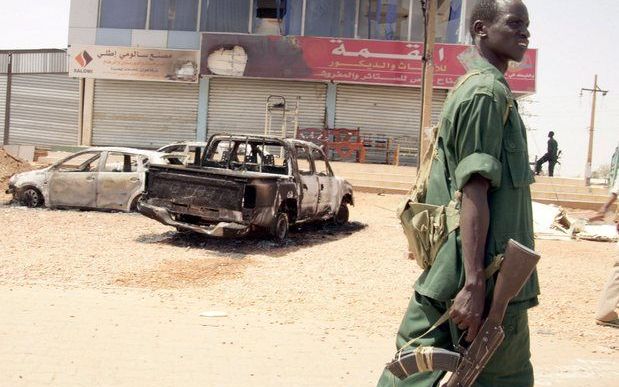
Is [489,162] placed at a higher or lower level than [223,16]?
lower

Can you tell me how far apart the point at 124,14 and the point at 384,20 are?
1004cm

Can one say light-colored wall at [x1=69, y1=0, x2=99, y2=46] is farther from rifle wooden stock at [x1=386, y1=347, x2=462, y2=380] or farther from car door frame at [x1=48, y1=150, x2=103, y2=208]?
rifle wooden stock at [x1=386, y1=347, x2=462, y2=380]

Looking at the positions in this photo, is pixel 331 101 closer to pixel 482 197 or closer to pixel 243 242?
pixel 243 242

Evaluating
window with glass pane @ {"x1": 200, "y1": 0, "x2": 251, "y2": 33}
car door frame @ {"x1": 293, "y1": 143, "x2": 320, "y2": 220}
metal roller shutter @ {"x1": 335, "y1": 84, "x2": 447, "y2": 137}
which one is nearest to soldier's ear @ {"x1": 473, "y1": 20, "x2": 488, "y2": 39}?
car door frame @ {"x1": 293, "y1": 143, "x2": 320, "y2": 220}

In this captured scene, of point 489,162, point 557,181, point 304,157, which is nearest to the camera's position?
point 489,162

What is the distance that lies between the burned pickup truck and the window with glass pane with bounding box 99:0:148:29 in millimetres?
17124

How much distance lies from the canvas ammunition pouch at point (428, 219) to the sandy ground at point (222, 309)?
6.37ft

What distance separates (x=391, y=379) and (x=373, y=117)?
23427 mm

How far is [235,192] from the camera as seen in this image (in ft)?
30.3

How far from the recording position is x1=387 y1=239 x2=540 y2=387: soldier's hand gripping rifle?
2271 mm

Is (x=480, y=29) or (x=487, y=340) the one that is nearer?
(x=487, y=340)

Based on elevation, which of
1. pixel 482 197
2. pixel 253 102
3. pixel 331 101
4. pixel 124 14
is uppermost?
pixel 124 14

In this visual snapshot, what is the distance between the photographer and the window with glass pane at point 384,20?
2572cm

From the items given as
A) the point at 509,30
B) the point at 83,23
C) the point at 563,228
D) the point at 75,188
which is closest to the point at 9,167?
the point at 75,188
